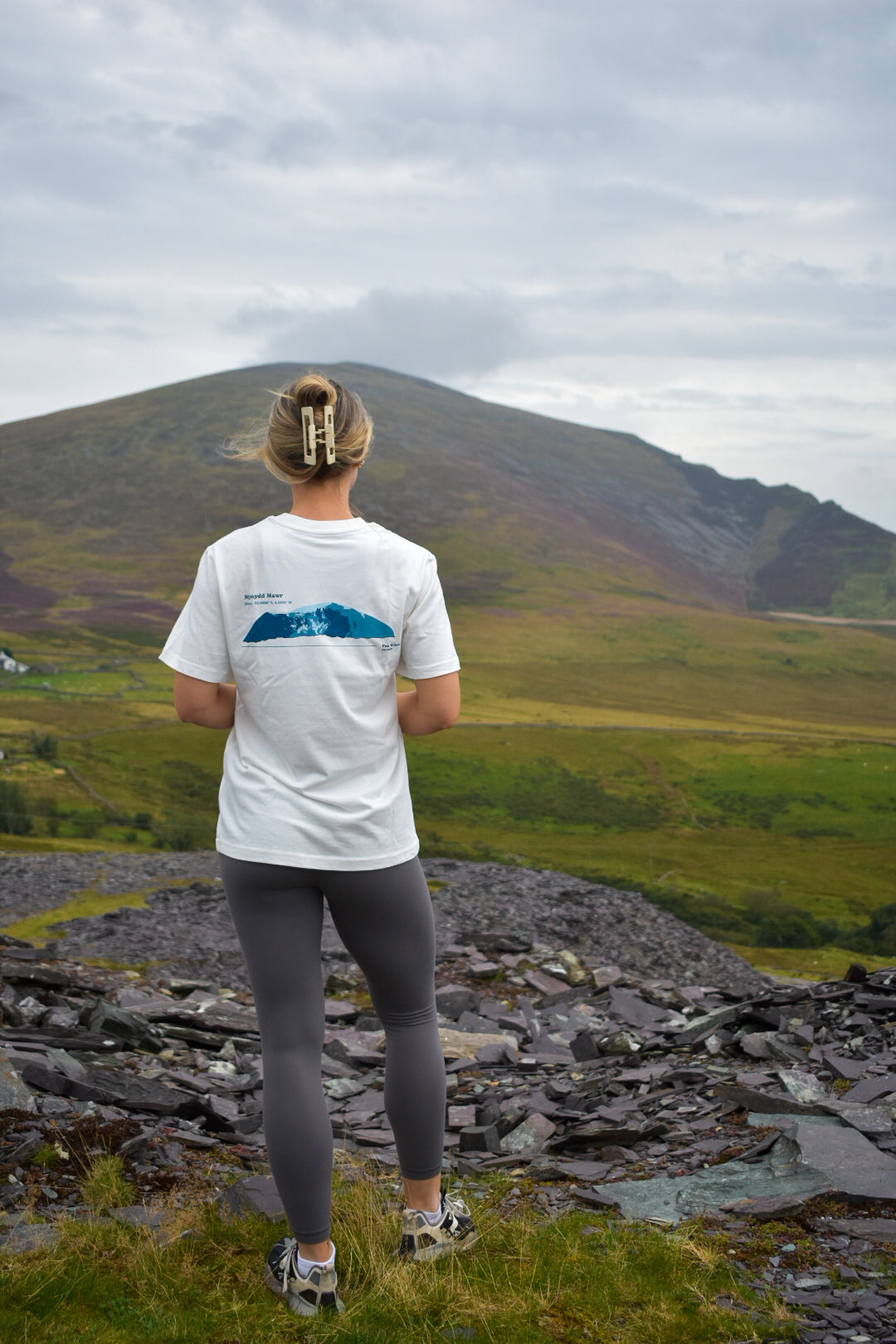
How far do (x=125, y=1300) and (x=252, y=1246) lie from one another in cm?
64

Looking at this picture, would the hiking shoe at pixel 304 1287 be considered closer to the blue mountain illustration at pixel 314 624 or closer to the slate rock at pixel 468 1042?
the blue mountain illustration at pixel 314 624

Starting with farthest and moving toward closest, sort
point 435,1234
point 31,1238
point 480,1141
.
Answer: point 480,1141
point 31,1238
point 435,1234

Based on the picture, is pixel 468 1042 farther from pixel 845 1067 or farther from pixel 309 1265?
pixel 309 1265

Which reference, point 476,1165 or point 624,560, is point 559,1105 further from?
point 624,560

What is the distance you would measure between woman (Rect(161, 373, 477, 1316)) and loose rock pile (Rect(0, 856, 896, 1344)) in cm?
141

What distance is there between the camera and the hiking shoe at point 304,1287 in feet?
12.5

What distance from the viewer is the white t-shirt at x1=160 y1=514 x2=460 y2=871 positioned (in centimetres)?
374

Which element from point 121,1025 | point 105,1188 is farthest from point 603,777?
point 105,1188

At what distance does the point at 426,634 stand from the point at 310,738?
23.1 inches

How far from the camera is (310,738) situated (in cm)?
377

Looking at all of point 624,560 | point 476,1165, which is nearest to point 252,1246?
point 476,1165

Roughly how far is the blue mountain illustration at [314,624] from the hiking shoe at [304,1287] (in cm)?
236

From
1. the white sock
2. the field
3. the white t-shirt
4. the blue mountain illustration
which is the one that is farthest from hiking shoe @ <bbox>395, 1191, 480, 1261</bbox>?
the field

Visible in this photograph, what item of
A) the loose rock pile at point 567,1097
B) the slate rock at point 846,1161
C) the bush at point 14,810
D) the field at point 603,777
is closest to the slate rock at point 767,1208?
the loose rock pile at point 567,1097
